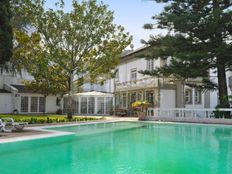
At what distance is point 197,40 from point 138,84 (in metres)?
10.7

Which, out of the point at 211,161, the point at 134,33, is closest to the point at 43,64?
the point at 134,33

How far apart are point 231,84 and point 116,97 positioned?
14635mm

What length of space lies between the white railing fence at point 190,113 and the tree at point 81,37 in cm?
626

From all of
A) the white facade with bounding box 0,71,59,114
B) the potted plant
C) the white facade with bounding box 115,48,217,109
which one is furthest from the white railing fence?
the white facade with bounding box 0,71,59,114

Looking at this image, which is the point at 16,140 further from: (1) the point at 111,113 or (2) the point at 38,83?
(1) the point at 111,113

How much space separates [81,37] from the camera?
24.1 metres

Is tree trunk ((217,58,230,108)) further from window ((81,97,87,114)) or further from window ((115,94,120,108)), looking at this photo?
window ((81,97,87,114))

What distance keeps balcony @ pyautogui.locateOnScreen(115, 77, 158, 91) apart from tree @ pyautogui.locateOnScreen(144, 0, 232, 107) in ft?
15.8

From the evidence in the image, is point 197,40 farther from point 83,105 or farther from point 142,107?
point 83,105

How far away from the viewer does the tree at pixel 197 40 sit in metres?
22.8

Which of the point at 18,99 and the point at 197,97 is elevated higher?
the point at 197,97

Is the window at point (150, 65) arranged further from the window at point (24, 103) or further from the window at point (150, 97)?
the window at point (24, 103)

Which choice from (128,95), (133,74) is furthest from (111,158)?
(133,74)

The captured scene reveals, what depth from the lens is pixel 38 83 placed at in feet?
104
